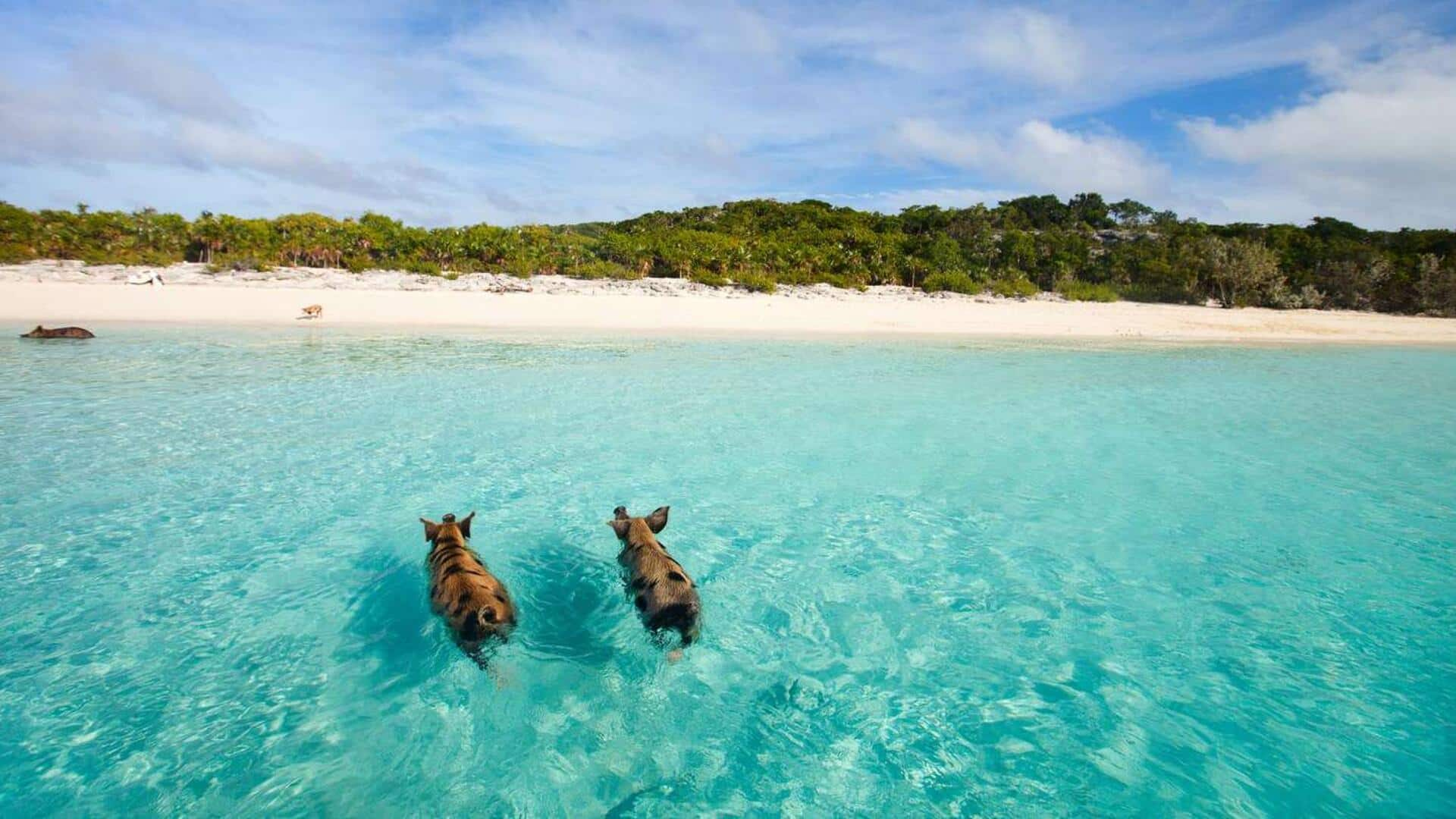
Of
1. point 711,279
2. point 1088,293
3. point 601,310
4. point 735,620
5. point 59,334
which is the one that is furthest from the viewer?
point 1088,293

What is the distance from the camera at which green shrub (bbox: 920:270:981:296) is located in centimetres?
3919

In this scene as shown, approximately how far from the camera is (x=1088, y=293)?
38000 millimetres

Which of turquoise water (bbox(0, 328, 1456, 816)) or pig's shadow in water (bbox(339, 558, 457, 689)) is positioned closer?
turquoise water (bbox(0, 328, 1456, 816))

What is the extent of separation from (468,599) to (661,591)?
1077 mm

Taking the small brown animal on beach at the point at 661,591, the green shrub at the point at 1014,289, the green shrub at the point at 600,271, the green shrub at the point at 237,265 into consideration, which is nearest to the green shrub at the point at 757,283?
the green shrub at the point at 600,271

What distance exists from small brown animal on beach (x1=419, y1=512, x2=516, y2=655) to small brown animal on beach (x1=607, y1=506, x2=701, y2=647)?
0.77m

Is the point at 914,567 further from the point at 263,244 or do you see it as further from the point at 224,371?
the point at 263,244

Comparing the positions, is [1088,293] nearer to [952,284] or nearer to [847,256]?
[952,284]

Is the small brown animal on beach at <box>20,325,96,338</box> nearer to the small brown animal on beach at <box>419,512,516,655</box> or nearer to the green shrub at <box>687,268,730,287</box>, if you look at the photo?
the small brown animal on beach at <box>419,512,516,655</box>

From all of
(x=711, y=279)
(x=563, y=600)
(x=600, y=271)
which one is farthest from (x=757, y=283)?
(x=563, y=600)

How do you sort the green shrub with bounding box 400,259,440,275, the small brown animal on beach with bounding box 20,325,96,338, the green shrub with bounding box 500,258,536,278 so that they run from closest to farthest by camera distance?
the small brown animal on beach with bounding box 20,325,96,338, the green shrub with bounding box 400,259,440,275, the green shrub with bounding box 500,258,536,278

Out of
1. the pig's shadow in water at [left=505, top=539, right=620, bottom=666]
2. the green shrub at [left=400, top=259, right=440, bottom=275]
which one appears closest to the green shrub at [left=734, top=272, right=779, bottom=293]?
the green shrub at [left=400, top=259, right=440, bottom=275]

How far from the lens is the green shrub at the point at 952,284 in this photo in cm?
3919

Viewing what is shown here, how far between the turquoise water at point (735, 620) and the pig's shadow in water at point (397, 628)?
1.0 inches
